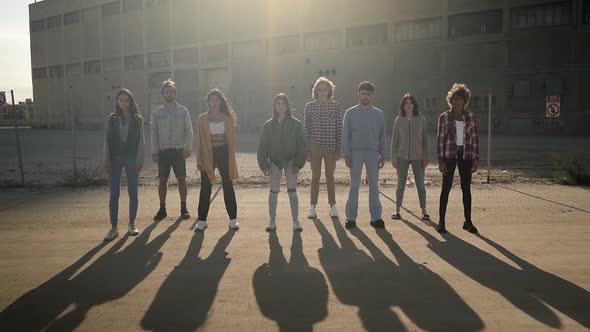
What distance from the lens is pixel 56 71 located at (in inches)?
2574

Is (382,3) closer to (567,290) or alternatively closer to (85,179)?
(85,179)

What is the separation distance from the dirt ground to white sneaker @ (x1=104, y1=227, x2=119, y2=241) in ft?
0.32

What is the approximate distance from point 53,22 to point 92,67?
10.6 meters

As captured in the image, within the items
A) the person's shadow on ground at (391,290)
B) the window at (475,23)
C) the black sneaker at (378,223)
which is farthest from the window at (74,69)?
the person's shadow on ground at (391,290)

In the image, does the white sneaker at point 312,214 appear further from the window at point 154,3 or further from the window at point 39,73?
the window at point 39,73

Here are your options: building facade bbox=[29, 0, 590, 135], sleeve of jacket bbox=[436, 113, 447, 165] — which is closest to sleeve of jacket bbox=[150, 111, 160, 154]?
sleeve of jacket bbox=[436, 113, 447, 165]

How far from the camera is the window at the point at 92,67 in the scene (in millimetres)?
60125

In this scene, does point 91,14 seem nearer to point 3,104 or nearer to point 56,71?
point 56,71

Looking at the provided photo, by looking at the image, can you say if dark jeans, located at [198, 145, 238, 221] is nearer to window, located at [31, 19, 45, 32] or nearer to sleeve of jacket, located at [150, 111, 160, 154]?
sleeve of jacket, located at [150, 111, 160, 154]

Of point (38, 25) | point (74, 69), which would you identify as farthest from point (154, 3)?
point (38, 25)

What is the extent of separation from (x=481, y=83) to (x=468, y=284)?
120 ft

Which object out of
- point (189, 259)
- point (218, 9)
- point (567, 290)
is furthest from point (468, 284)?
point (218, 9)

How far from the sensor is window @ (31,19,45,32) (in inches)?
2653

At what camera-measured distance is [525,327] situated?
11.7 ft
